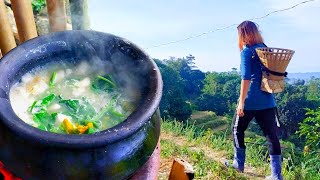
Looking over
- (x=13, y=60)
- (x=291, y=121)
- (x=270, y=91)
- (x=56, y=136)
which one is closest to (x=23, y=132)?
(x=56, y=136)

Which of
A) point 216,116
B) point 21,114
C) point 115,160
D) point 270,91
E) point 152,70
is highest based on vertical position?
point 152,70

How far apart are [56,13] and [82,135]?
7.58ft

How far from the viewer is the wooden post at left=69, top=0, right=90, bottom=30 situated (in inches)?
150

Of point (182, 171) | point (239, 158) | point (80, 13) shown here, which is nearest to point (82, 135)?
point (182, 171)

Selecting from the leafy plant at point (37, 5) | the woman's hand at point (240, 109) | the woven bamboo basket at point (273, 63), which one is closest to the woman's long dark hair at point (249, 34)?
the woven bamboo basket at point (273, 63)

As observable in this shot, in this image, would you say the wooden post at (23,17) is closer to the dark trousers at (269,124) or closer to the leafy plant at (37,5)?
the leafy plant at (37,5)

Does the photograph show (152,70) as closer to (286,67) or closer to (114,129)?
(114,129)

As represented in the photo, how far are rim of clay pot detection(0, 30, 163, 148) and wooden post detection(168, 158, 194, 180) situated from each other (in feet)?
2.33

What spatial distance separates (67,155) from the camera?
1773mm

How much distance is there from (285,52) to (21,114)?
10.8ft

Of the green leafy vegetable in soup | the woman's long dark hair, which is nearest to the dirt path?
the woman's long dark hair

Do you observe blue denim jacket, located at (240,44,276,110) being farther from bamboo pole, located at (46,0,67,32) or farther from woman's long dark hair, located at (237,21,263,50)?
bamboo pole, located at (46,0,67,32)

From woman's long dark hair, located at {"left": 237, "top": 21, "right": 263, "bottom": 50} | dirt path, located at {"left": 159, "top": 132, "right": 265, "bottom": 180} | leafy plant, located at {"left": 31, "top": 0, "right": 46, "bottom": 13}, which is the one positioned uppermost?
leafy plant, located at {"left": 31, "top": 0, "right": 46, "bottom": 13}

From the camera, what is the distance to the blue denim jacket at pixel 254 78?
15.5ft
